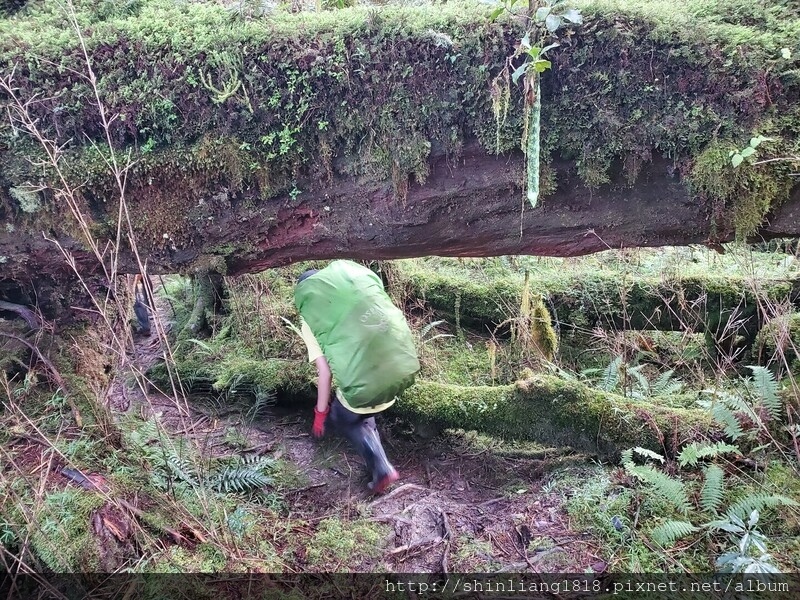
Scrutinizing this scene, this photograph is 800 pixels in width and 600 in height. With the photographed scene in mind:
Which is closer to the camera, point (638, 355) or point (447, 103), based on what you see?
point (447, 103)

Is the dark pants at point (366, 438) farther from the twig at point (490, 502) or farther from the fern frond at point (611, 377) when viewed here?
the fern frond at point (611, 377)

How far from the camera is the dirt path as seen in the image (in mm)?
3232

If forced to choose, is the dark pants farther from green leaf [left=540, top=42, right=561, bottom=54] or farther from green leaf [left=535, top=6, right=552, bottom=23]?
green leaf [left=535, top=6, right=552, bottom=23]

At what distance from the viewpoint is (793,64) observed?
8.65 feet

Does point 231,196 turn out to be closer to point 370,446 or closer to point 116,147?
point 116,147

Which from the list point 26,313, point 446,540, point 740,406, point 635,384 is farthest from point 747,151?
point 26,313

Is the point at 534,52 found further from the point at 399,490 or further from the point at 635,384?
the point at 635,384

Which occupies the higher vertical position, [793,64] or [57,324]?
[793,64]

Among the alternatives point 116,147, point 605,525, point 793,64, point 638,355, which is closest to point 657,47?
point 793,64

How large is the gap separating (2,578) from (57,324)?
227 cm

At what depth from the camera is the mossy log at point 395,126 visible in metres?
2.82

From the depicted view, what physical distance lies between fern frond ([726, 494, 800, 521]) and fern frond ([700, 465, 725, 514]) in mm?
99

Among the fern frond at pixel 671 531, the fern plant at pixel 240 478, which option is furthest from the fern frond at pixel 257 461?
the fern frond at pixel 671 531

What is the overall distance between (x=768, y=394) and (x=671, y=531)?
1.41 metres
